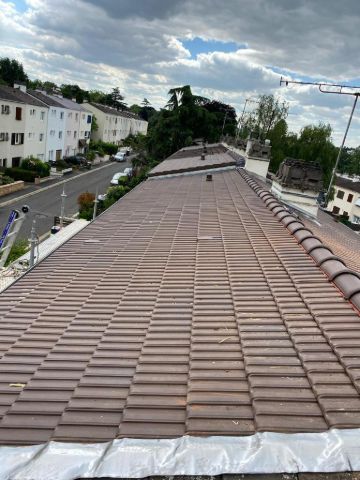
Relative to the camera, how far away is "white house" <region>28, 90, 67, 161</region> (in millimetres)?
50659

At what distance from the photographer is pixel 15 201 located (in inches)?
1394

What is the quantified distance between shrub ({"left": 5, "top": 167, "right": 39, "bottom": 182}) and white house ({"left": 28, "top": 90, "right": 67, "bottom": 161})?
9.60 meters

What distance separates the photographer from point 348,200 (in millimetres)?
56562

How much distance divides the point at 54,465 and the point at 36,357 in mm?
1829

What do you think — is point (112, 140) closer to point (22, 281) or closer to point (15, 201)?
point (15, 201)

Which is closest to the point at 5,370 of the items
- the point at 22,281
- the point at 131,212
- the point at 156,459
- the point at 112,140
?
the point at 156,459

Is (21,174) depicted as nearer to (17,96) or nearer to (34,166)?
(34,166)

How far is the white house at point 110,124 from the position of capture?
75.9m

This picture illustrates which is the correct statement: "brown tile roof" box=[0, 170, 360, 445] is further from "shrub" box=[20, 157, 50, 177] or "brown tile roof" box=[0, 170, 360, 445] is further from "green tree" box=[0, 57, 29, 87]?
"green tree" box=[0, 57, 29, 87]

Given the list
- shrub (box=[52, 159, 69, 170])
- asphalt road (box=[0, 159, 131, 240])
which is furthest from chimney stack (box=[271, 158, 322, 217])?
shrub (box=[52, 159, 69, 170])

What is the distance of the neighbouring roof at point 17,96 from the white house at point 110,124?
81.7 ft

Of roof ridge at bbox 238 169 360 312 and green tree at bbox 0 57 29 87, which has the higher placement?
green tree at bbox 0 57 29 87

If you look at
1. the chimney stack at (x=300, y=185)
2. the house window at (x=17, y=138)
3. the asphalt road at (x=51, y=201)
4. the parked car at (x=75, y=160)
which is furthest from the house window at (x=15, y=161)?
the chimney stack at (x=300, y=185)

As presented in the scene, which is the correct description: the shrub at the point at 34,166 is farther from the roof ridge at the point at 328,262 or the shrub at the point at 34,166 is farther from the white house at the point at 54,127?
the roof ridge at the point at 328,262
